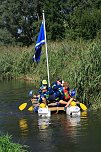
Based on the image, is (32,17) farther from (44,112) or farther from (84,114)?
(84,114)

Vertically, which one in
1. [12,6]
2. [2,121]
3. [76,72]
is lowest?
[2,121]

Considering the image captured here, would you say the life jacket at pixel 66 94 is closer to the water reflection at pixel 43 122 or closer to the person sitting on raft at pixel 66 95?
the person sitting on raft at pixel 66 95

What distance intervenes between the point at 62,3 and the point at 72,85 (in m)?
34.4

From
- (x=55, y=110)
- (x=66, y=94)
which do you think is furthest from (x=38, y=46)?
(x=55, y=110)

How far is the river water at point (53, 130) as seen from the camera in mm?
10179

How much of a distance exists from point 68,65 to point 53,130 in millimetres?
6888

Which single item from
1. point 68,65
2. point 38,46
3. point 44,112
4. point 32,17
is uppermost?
point 32,17

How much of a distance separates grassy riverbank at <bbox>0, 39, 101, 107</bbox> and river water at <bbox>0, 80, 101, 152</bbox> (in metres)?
1.19

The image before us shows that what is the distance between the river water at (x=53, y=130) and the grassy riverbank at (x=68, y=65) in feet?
3.90

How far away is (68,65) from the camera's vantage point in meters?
18.6

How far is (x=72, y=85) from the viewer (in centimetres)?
1591

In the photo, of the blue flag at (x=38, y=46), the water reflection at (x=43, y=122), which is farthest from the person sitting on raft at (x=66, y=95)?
the blue flag at (x=38, y=46)

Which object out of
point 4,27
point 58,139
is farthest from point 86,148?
point 4,27

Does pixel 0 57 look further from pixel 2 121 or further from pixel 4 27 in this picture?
pixel 4 27
